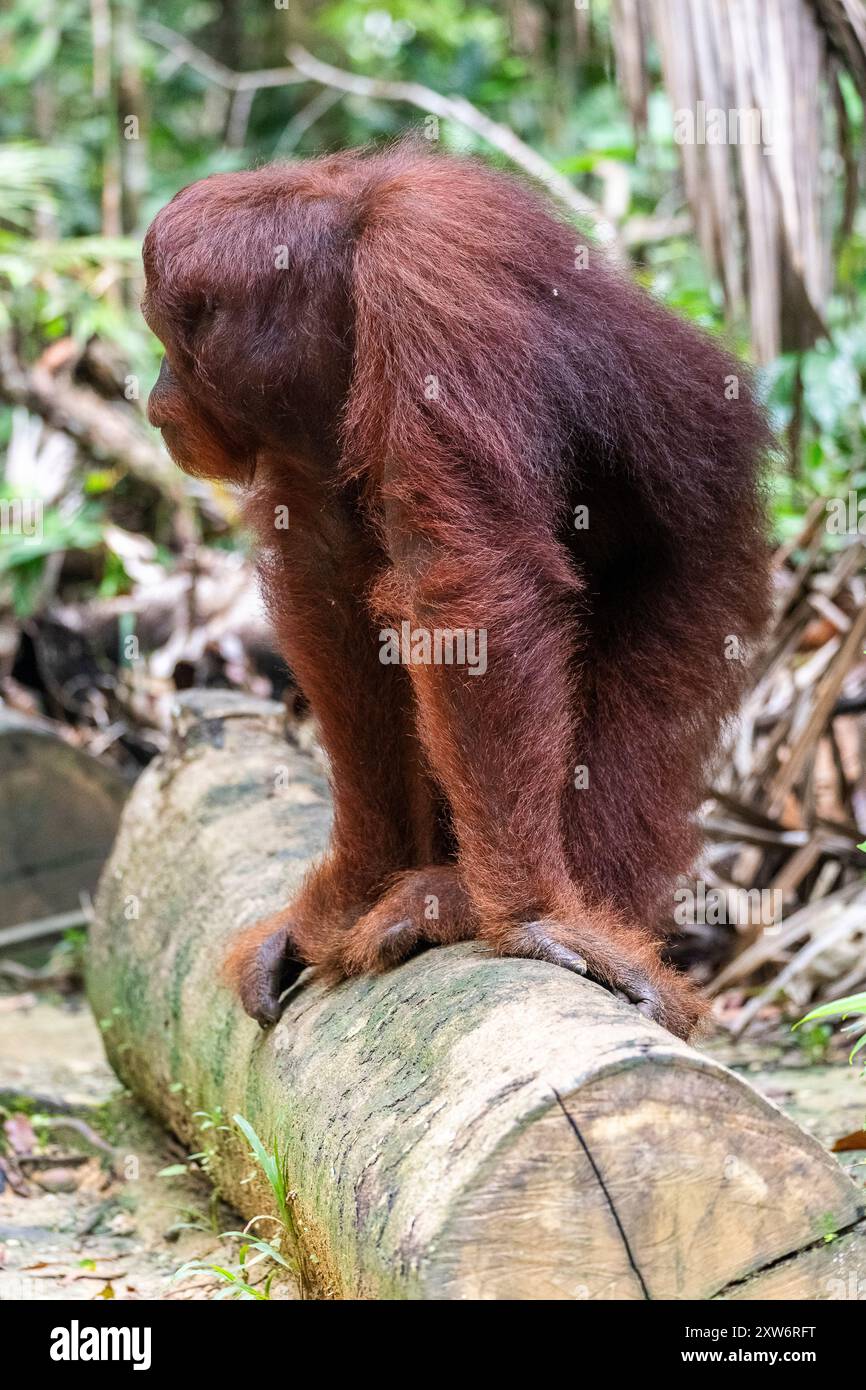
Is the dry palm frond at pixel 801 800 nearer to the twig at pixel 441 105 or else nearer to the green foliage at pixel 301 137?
the green foliage at pixel 301 137

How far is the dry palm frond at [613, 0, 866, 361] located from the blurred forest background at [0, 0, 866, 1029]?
0.03 feet

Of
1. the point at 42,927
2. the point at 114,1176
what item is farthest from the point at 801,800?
the point at 42,927

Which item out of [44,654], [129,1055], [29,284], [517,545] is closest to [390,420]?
[517,545]

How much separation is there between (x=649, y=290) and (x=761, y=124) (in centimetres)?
145

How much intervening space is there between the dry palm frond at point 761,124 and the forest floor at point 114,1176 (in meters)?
2.45

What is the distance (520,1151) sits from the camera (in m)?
2.30

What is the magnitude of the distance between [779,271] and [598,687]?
2.28 m

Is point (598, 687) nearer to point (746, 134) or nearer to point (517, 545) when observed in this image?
point (517, 545)

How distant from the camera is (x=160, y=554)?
8.21m

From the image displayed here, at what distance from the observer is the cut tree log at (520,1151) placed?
228 centimetres

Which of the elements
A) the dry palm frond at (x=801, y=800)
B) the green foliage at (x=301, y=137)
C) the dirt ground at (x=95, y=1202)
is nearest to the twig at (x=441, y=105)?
the green foliage at (x=301, y=137)

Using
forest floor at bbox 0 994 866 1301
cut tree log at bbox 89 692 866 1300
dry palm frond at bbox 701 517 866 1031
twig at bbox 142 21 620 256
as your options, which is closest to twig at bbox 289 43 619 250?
twig at bbox 142 21 620 256

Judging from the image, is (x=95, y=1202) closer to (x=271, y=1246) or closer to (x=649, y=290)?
(x=271, y=1246)

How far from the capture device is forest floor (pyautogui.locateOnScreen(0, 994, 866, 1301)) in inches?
140
